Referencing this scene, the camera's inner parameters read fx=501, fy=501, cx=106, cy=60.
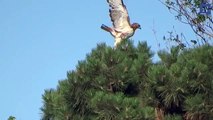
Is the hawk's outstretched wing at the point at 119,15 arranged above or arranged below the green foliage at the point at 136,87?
above

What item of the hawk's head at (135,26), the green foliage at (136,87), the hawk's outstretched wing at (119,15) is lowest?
the green foliage at (136,87)

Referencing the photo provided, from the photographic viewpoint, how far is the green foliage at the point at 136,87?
412 cm

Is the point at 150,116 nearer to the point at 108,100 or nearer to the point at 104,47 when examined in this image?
the point at 108,100

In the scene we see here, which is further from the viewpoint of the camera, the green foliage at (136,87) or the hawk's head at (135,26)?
the hawk's head at (135,26)

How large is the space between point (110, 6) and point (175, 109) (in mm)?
1425

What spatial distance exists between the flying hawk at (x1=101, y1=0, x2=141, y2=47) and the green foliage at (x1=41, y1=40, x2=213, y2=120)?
1.35 ft

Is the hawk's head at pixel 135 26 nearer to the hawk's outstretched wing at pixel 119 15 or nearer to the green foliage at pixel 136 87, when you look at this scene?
the hawk's outstretched wing at pixel 119 15

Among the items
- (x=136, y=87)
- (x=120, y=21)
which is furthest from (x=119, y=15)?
(x=136, y=87)

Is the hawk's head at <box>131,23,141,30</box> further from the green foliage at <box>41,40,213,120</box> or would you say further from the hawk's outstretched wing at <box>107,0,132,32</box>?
the green foliage at <box>41,40,213,120</box>

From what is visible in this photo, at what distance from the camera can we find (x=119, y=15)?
5.19m

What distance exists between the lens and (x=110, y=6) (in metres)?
5.25

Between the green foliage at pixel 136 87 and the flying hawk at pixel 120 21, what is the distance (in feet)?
1.35

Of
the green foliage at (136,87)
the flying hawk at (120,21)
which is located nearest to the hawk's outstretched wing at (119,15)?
the flying hawk at (120,21)

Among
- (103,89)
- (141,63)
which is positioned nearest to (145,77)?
(141,63)
